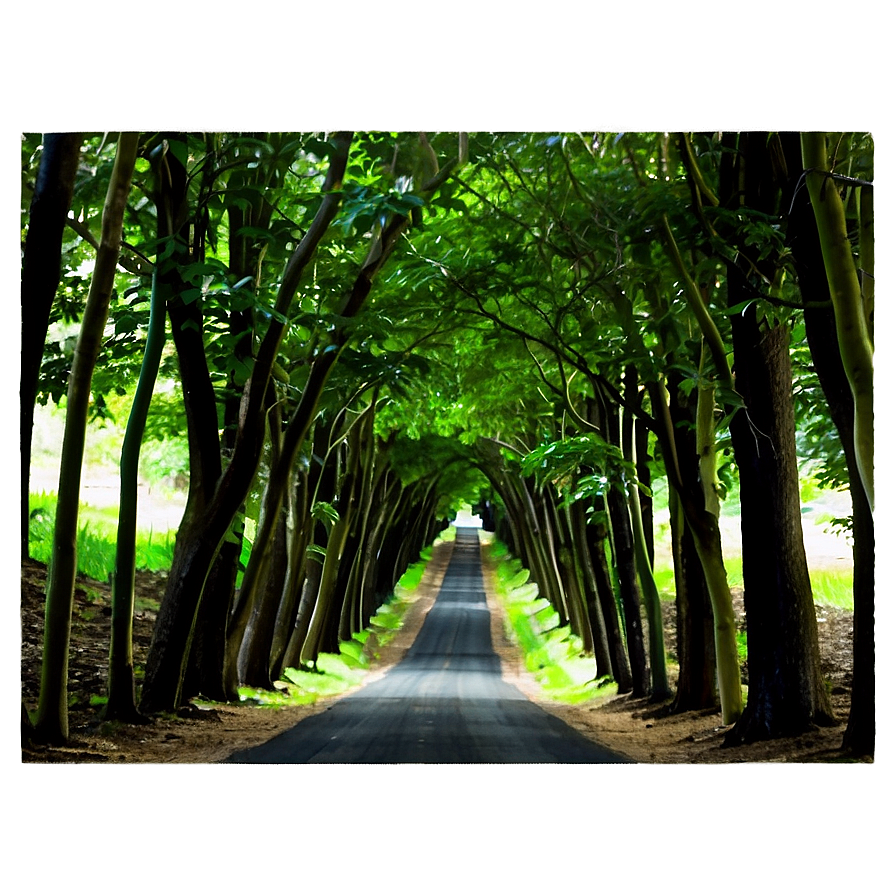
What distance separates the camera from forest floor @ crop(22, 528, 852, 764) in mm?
4320

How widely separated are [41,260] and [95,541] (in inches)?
56.1

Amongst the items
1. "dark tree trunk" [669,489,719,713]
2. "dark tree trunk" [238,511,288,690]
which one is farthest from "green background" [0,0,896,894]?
"dark tree trunk" [238,511,288,690]

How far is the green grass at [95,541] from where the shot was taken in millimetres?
4230

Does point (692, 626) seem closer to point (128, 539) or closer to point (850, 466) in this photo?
point (850, 466)

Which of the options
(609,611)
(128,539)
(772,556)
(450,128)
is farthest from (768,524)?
(609,611)

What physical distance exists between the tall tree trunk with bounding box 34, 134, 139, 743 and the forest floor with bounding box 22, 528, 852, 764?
7 cm

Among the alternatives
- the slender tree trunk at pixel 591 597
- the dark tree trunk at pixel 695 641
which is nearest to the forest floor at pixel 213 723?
the dark tree trunk at pixel 695 641

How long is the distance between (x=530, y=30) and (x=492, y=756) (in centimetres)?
282

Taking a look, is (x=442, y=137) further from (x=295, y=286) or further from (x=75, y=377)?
(x=75, y=377)

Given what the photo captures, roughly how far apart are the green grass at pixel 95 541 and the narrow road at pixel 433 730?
1185 millimetres

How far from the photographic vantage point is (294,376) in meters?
7.37

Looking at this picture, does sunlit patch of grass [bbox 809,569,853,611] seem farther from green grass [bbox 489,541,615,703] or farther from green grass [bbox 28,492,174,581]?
green grass [bbox 28,492,174,581]

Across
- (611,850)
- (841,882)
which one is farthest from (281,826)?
(841,882)

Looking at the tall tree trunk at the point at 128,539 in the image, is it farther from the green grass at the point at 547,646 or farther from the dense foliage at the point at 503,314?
the green grass at the point at 547,646
